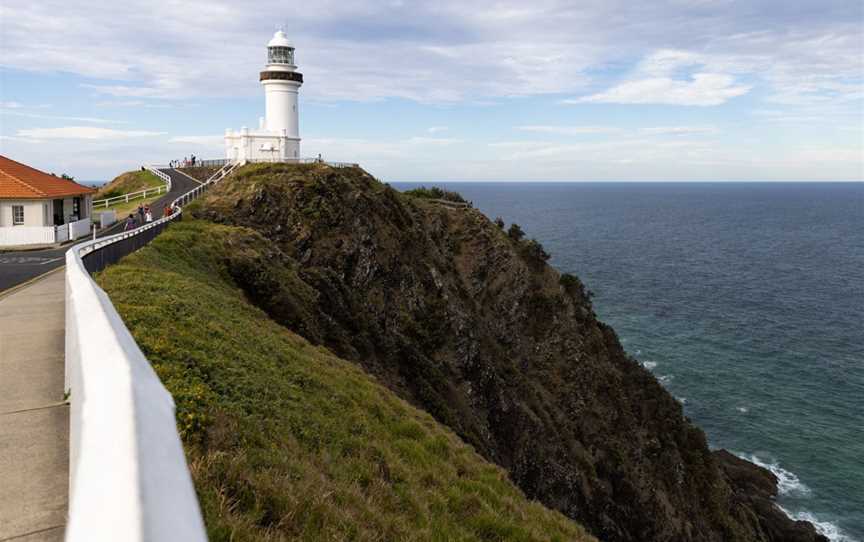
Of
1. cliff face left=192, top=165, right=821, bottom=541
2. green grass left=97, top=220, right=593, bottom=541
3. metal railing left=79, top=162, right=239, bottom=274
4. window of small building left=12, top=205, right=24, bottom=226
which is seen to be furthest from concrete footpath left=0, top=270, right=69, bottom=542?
window of small building left=12, top=205, right=24, bottom=226

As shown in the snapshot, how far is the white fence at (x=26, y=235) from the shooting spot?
2844 cm

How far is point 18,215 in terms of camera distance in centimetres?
2934

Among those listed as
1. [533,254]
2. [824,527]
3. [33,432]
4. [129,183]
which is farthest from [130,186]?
[824,527]

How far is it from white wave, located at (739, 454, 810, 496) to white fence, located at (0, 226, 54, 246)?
47.7 m

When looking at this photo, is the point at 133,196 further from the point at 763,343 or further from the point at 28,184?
the point at 763,343

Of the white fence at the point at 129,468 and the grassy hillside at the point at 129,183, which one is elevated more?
the grassy hillside at the point at 129,183

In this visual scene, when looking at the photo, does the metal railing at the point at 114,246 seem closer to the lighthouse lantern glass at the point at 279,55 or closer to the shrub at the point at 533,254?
the lighthouse lantern glass at the point at 279,55

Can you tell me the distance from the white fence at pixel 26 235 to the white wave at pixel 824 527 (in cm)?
4699

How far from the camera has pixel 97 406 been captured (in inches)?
97.1

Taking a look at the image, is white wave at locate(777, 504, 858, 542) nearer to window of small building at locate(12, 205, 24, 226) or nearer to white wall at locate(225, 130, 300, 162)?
white wall at locate(225, 130, 300, 162)

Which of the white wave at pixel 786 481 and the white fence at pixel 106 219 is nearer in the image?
the white fence at pixel 106 219

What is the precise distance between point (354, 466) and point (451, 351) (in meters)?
25.0

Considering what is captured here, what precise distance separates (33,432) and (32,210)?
2836 centimetres

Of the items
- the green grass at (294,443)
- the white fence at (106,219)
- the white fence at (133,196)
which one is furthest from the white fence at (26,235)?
the white fence at (133,196)
